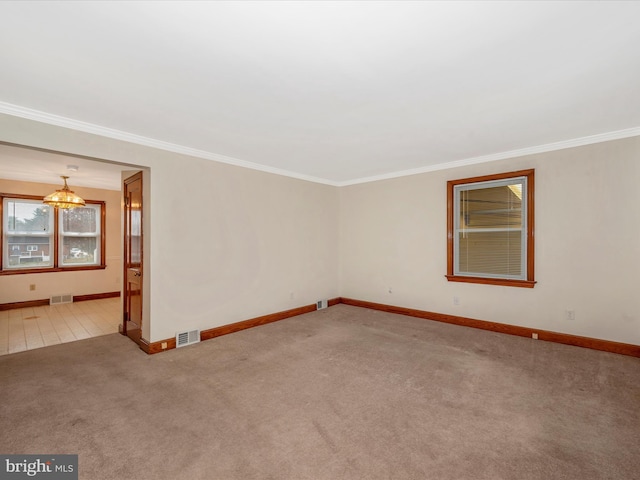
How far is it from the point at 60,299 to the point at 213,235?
4631 mm

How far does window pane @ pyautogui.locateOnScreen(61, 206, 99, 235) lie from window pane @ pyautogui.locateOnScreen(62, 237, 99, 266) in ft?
0.63

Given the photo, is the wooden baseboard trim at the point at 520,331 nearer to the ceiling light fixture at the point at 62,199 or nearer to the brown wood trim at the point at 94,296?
the ceiling light fixture at the point at 62,199

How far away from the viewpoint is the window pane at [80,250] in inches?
255

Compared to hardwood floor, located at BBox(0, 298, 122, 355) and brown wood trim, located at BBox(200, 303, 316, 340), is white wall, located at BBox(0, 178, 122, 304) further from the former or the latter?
brown wood trim, located at BBox(200, 303, 316, 340)

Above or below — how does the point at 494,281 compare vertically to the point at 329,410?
above

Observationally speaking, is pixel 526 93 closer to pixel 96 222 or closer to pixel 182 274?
pixel 182 274

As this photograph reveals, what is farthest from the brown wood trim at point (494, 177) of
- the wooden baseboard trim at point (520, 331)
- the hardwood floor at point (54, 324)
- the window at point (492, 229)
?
the hardwood floor at point (54, 324)

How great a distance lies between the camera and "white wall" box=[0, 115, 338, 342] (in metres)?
3.51

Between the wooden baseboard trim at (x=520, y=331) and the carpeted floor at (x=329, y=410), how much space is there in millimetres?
174

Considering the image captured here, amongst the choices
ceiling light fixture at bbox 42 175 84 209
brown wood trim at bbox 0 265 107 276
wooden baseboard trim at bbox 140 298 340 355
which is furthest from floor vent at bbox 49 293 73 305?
wooden baseboard trim at bbox 140 298 340 355

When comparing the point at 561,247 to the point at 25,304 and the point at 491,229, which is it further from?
the point at 25,304

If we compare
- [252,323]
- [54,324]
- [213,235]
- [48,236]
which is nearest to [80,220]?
[48,236]

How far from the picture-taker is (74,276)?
21.2 feet

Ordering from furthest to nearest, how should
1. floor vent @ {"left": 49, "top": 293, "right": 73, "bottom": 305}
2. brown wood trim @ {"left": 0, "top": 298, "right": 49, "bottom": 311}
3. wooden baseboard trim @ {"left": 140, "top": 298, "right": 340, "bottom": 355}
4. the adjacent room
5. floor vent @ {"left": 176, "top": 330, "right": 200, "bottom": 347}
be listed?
floor vent @ {"left": 49, "top": 293, "right": 73, "bottom": 305}
brown wood trim @ {"left": 0, "top": 298, "right": 49, "bottom": 311}
floor vent @ {"left": 176, "top": 330, "right": 200, "bottom": 347}
wooden baseboard trim @ {"left": 140, "top": 298, "right": 340, "bottom": 355}
the adjacent room
